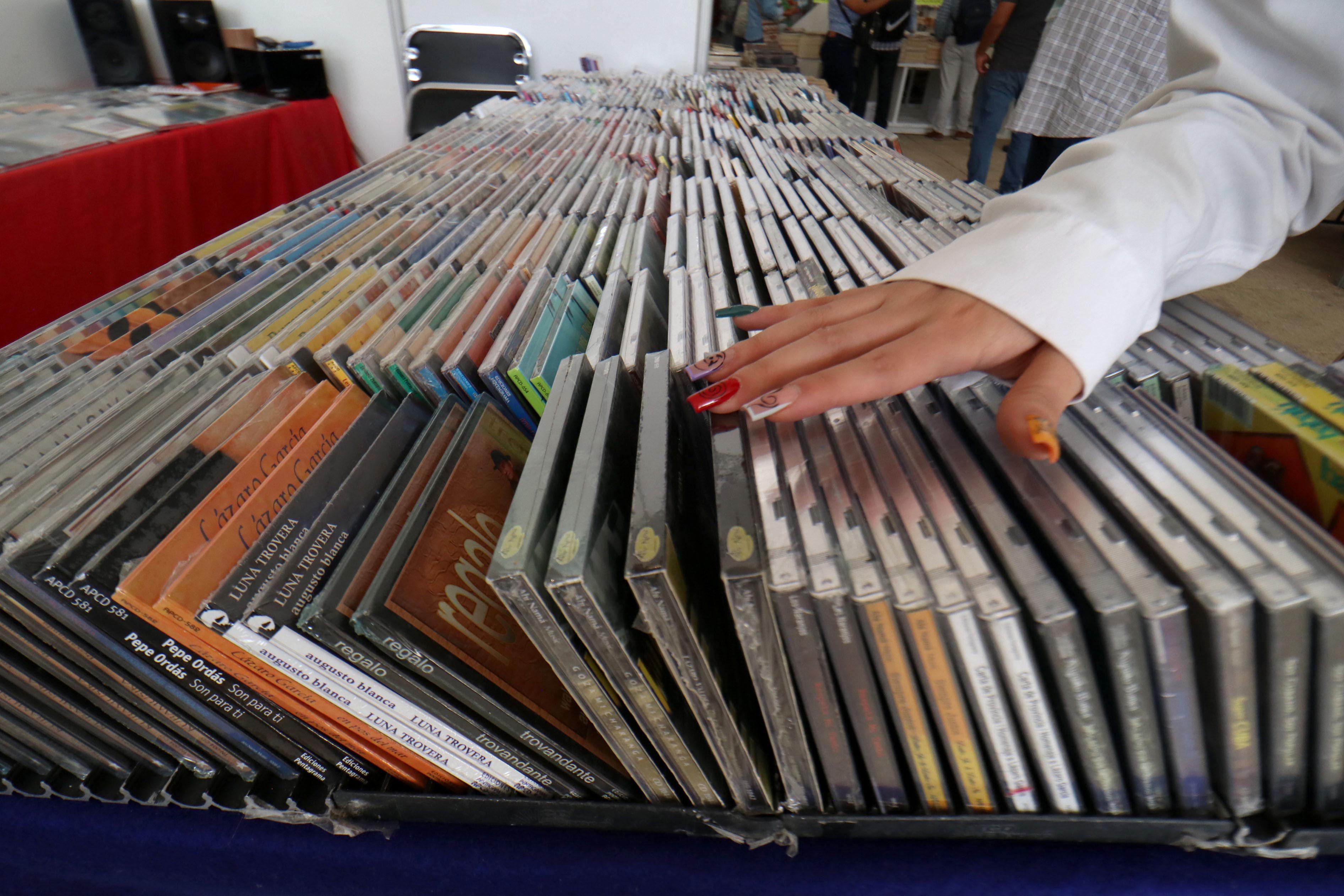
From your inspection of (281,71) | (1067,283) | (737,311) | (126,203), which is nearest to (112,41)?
(281,71)

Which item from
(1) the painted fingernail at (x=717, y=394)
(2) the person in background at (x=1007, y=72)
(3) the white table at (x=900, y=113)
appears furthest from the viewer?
(3) the white table at (x=900, y=113)

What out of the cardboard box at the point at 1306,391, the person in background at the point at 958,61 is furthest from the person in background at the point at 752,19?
the cardboard box at the point at 1306,391

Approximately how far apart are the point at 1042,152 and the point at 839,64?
10.0 ft

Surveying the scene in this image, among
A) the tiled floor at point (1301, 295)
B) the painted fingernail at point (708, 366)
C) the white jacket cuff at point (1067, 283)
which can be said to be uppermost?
the white jacket cuff at point (1067, 283)

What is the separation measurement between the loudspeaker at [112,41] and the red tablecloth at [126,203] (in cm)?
87

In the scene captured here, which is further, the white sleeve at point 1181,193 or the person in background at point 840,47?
the person in background at point 840,47

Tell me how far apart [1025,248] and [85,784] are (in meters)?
1.00

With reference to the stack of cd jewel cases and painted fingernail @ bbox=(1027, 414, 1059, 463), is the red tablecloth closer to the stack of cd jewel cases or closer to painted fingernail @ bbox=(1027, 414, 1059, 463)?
the stack of cd jewel cases

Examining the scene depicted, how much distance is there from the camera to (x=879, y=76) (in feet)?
16.6

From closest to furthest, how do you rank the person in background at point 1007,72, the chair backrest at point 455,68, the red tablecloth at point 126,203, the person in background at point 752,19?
the red tablecloth at point 126,203, the person in background at point 1007,72, the chair backrest at point 455,68, the person in background at point 752,19

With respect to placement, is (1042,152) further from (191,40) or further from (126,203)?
(191,40)

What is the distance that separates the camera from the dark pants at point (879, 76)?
4840 mm

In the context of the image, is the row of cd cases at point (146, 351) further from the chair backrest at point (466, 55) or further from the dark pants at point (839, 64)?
the dark pants at point (839, 64)

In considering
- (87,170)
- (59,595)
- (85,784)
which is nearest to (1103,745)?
(59,595)
